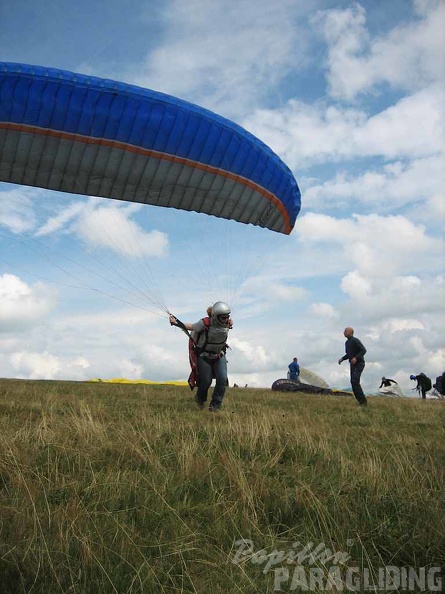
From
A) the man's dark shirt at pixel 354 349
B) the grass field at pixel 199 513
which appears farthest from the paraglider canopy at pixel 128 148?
the grass field at pixel 199 513

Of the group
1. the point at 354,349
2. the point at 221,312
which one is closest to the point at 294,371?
the point at 354,349

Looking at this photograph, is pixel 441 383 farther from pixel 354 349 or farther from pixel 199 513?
pixel 199 513

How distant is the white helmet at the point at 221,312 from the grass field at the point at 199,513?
13.4ft

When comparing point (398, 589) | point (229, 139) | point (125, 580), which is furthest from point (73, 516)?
point (229, 139)

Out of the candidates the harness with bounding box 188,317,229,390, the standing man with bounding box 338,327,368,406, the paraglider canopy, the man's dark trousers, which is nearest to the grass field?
the harness with bounding box 188,317,229,390

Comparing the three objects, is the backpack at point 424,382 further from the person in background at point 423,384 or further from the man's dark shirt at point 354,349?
the man's dark shirt at point 354,349

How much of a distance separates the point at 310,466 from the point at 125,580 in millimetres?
2322

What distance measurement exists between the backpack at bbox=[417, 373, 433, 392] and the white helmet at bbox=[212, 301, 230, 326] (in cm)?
1713

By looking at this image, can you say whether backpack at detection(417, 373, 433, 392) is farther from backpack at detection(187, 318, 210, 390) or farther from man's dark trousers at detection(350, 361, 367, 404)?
backpack at detection(187, 318, 210, 390)

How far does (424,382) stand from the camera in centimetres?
2352

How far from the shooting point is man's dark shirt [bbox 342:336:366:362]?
1359 cm

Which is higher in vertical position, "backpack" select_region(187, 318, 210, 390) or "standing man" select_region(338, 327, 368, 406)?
"standing man" select_region(338, 327, 368, 406)

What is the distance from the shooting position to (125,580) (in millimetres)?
2359

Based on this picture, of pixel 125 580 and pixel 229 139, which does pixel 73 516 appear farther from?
pixel 229 139
